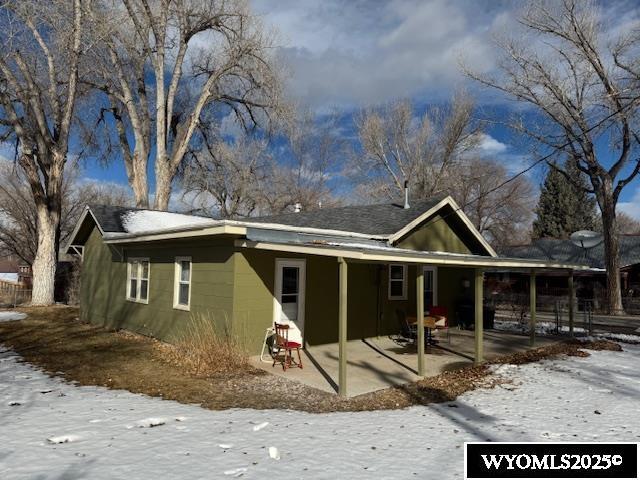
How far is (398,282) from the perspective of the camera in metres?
13.5

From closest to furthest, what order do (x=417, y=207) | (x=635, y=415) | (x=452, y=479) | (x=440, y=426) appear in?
(x=452, y=479) < (x=440, y=426) < (x=635, y=415) < (x=417, y=207)

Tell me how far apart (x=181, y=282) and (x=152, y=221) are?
16.9ft

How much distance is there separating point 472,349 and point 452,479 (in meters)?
7.74

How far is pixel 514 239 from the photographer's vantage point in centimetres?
4991

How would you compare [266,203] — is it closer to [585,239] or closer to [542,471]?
[585,239]

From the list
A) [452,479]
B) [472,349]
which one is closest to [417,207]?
[472,349]

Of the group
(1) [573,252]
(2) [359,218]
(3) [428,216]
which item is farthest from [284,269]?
(1) [573,252]

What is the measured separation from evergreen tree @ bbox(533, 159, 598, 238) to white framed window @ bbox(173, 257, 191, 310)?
39083mm

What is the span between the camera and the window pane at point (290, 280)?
33.7 ft

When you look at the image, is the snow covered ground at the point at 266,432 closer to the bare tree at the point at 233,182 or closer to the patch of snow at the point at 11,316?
the patch of snow at the point at 11,316

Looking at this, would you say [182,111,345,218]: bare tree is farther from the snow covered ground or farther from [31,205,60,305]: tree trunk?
the snow covered ground

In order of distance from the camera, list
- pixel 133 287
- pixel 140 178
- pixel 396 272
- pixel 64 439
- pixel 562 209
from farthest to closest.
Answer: pixel 562 209
pixel 140 178
pixel 396 272
pixel 133 287
pixel 64 439

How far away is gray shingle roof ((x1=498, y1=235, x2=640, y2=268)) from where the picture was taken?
2878 cm

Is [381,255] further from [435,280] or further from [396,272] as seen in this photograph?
[435,280]
